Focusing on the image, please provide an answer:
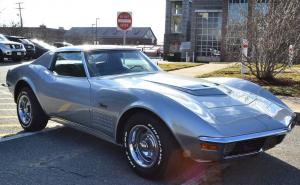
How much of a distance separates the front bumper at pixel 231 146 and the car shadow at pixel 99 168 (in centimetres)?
43

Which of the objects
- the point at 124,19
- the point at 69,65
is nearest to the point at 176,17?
the point at 124,19

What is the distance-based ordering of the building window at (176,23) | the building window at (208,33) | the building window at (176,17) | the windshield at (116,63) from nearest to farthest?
the windshield at (116,63) < the building window at (208,33) < the building window at (176,17) < the building window at (176,23)

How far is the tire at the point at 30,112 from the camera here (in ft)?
20.6

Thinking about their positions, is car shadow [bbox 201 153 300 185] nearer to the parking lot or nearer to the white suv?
the parking lot

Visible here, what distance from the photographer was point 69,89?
553 cm

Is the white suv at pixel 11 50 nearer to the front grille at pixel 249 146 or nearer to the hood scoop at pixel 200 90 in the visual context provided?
the hood scoop at pixel 200 90

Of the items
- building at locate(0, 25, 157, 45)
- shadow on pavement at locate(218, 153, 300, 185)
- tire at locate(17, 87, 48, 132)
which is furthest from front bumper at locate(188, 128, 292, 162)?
building at locate(0, 25, 157, 45)

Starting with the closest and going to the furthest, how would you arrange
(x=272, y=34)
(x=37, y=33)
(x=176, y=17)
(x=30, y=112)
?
(x=30, y=112)
(x=272, y=34)
(x=176, y=17)
(x=37, y=33)

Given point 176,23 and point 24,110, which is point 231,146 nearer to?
point 24,110

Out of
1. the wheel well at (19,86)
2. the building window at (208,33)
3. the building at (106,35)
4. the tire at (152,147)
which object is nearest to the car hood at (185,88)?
the tire at (152,147)

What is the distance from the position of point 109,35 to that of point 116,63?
333 feet

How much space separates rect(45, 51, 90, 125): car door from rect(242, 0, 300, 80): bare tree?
25.3 feet

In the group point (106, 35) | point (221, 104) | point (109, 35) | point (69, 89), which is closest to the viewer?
point (221, 104)

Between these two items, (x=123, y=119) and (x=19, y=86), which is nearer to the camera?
(x=123, y=119)
